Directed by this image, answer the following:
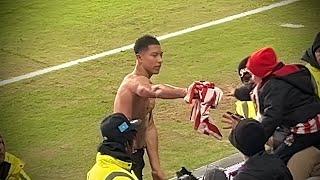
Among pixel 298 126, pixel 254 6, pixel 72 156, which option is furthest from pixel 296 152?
pixel 254 6

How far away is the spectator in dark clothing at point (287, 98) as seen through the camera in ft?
20.9

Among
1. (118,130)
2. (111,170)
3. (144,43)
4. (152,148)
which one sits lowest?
(152,148)

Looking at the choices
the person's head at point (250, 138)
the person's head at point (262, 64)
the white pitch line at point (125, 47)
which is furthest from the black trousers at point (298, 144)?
the white pitch line at point (125, 47)

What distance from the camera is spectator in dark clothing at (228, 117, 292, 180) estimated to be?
542cm

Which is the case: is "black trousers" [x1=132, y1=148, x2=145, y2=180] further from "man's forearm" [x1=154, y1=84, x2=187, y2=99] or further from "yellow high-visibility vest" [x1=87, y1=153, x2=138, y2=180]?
"yellow high-visibility vest" [x1=87, y1=153, x2=138, y2=180]

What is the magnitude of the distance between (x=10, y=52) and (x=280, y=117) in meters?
7.14

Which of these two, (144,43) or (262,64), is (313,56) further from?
(144,43)

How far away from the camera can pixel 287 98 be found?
6395 mm

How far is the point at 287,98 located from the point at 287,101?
0.02 metres

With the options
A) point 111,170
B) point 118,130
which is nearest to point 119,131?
point 118,130

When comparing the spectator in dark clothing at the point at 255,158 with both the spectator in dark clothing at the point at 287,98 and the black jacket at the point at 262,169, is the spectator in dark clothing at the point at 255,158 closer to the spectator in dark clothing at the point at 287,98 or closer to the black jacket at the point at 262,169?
the black jacket at the point at 262,169

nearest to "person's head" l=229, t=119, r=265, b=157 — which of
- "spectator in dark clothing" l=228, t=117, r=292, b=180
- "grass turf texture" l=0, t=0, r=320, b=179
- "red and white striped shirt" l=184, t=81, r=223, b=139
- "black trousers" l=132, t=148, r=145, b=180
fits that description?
"spectator in dark clothing" l=228, t=117, r=292, b=180

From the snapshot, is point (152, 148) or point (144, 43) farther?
point (152, 148)

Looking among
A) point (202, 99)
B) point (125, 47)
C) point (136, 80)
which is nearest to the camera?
point (202, 99)
